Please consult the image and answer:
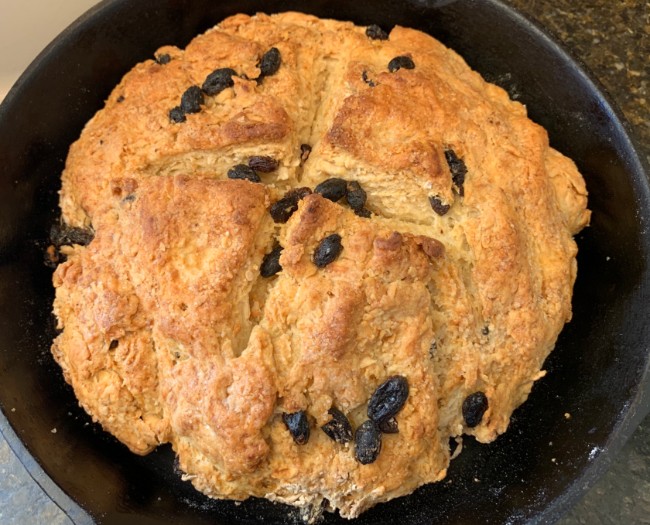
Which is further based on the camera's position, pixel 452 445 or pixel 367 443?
pixel 452 445

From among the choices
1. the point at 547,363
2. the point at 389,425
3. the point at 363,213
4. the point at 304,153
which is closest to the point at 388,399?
the point at 389,425

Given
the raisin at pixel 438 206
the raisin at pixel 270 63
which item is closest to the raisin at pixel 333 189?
the raisin at pixel 438 206

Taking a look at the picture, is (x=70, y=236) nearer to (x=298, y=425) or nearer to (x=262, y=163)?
(x=262, y=163)

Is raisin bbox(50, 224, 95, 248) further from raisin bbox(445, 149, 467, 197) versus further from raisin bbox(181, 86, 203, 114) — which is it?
raisin bbox(445, 149, 467, 197)

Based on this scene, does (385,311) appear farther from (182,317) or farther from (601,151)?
(601,151)

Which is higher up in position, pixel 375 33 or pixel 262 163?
pixel 375 33

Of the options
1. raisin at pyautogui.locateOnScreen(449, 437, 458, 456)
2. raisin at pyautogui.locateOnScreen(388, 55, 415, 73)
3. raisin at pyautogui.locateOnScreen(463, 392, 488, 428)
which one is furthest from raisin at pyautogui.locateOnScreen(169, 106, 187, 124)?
raisin at pyautogui.locateOnScreen(449, 437, 458, 456)
